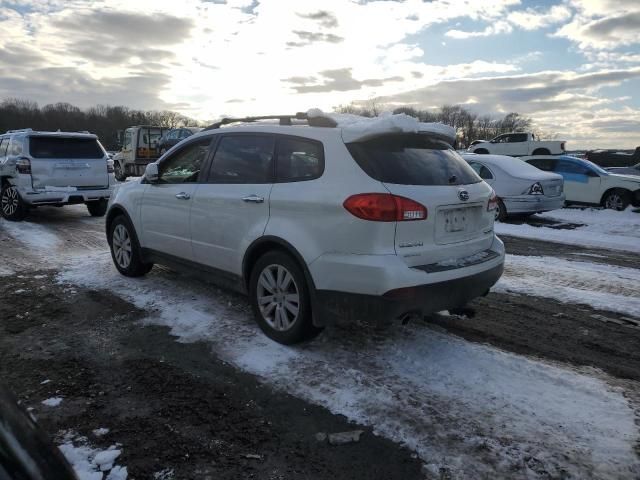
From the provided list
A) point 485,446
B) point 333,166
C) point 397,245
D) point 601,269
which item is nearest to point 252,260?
point 333,166

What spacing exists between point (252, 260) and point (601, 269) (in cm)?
540

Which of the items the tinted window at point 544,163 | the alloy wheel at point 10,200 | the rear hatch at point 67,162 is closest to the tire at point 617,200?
the tinted window at point 544,163

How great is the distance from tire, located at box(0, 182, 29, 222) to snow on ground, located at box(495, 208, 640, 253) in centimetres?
1006

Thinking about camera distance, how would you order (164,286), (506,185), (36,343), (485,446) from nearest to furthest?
(485,446)
(36,343)
(164,286)
(506,185)

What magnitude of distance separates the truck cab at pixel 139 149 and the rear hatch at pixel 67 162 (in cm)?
1220

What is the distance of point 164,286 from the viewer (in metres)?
5.68

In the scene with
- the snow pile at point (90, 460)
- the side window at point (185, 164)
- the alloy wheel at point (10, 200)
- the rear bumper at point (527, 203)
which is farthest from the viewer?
the rear bumper at point (527, 203)

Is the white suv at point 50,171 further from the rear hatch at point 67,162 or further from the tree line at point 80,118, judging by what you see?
the tree line at point 80,118

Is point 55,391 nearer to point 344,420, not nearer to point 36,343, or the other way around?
point 36,343

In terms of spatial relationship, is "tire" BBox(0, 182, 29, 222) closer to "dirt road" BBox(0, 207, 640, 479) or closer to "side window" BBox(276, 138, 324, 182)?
"dirt road" BBox(0, 207, 640, 479)

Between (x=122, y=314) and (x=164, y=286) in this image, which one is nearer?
(x=122, y=314)

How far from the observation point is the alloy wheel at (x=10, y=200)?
10367mm

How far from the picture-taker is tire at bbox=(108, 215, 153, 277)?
19.2 ft

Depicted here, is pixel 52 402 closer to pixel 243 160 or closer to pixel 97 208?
pixel 243 160
